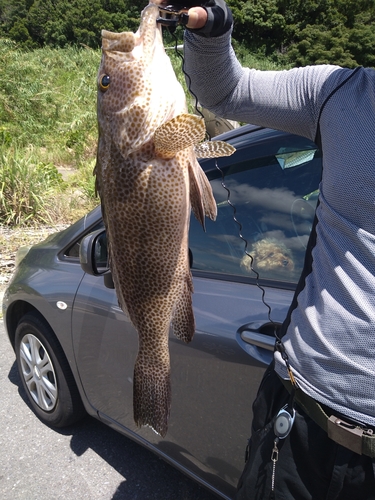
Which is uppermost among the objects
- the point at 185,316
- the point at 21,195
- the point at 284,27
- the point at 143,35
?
the point at 143,35

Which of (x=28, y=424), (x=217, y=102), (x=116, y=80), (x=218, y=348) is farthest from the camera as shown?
(x=28, y=424)

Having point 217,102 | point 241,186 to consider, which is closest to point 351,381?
point 217,102

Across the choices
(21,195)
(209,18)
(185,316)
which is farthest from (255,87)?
(21,195)

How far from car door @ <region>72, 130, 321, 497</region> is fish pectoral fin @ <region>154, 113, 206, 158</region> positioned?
61 cm

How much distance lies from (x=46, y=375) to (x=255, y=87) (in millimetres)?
2365

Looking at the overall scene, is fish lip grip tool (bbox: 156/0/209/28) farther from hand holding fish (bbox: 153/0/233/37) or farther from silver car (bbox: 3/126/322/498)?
silver car (bbox: 3/126/322/498)

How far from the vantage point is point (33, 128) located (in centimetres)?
1216

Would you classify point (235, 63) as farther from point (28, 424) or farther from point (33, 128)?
point (33, 128)

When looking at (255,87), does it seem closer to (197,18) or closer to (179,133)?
(197,18)

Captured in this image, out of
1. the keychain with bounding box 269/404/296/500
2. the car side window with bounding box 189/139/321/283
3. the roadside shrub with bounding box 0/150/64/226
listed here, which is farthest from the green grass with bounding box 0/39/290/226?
the keychain with bounding box 269/404/296/500

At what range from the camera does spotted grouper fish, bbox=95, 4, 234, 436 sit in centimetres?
126

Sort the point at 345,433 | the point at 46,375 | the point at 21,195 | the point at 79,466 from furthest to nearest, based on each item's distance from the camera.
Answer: the point at 21,195 < the point at 46,375 < the point at 79,466 < the point at 345,433

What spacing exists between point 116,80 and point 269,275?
1.03 metres

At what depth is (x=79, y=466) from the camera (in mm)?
2828
